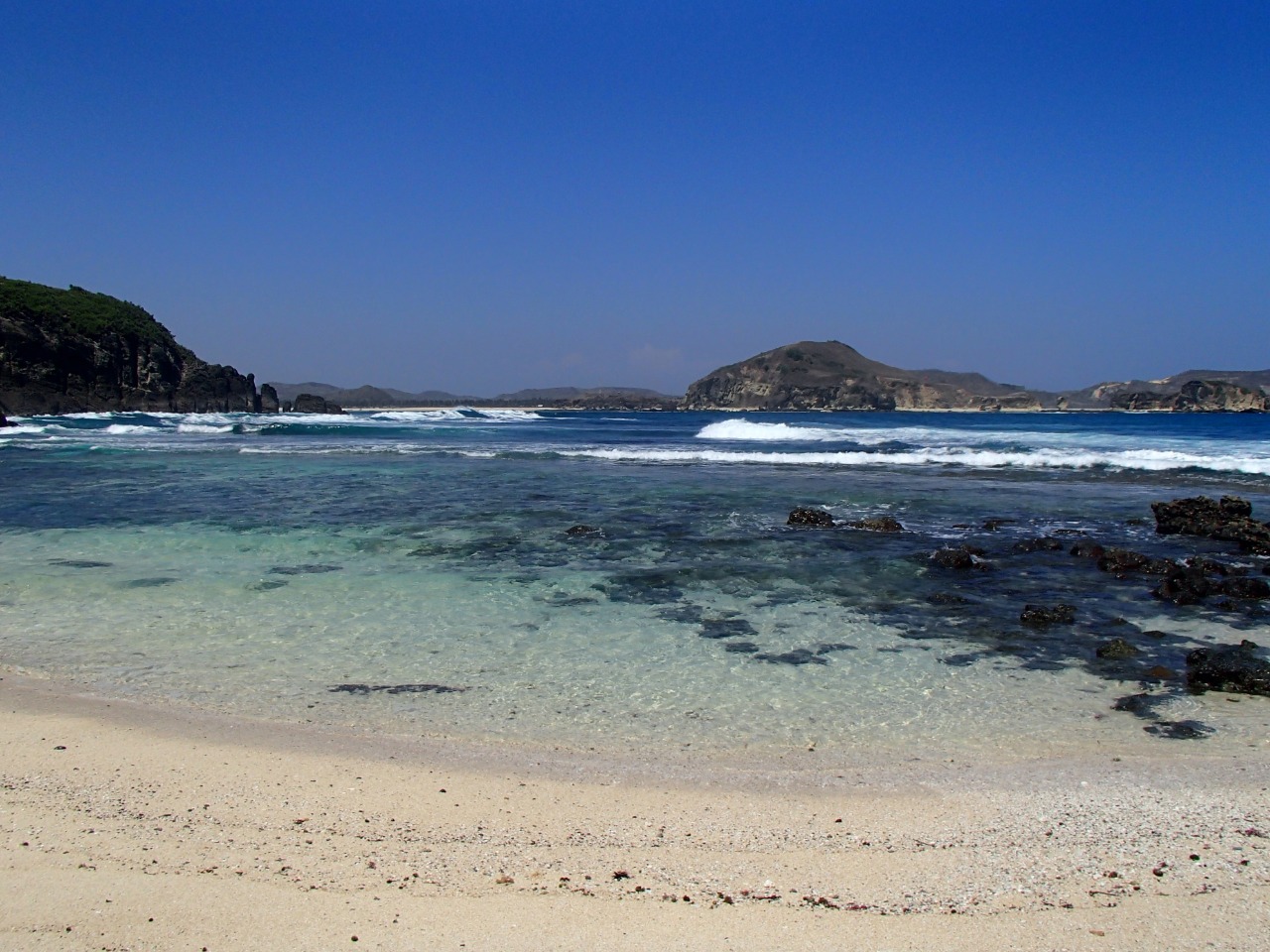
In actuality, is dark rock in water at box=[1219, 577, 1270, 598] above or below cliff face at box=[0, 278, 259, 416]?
below

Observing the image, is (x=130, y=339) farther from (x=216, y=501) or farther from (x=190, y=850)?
(x=190, y=850)

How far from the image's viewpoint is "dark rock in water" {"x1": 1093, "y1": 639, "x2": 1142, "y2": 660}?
7.29m

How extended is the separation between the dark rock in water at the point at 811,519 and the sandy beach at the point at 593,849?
923 centimetres

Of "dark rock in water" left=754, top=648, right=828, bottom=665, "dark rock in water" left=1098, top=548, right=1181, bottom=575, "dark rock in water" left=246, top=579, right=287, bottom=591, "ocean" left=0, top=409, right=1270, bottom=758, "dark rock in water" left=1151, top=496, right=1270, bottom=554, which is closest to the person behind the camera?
"ocean" left=0, top=409, right=1270, bottom=758

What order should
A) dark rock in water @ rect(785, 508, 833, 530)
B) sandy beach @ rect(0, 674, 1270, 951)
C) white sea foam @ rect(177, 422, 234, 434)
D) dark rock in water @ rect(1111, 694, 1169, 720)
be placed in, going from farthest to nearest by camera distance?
1. white sea foam @ rect(177, 422, 234, 434)
2. dark rock in water @ rect(785, 508, 833, 530)
3. dark rock in water @ rect(1111, 694, 1169, 720)
4. sandy beach @ rect(0, 674, 1270, 951)

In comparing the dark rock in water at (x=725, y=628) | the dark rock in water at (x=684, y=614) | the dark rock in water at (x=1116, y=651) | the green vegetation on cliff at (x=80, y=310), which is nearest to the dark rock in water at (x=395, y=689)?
the dark rock in water at (x=725, y=628)

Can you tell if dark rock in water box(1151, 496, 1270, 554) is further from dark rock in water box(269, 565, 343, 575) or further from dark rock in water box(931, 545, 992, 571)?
dark rock in water box(269, 565, 343, 575)

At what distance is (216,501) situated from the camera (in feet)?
56.4

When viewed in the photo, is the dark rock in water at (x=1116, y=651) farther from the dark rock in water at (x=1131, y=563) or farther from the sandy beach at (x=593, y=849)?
the dark rock in water at (x=1131, y=563)

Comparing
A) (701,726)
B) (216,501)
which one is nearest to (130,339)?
(216,501)

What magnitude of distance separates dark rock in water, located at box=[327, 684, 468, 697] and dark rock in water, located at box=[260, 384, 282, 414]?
96856mm

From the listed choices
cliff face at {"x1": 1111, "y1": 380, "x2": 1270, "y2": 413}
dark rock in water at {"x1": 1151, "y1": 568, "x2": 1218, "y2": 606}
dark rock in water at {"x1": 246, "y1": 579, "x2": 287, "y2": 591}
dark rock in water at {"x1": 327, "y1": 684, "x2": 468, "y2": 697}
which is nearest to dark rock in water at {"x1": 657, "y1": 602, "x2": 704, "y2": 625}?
dark rock in water at {"x1": 327, "y1": 684, "x2": 468, "y2": 697}

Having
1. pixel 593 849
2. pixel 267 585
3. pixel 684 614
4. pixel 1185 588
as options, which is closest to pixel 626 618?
pixel 684 614

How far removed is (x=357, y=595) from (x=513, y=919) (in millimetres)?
6621
